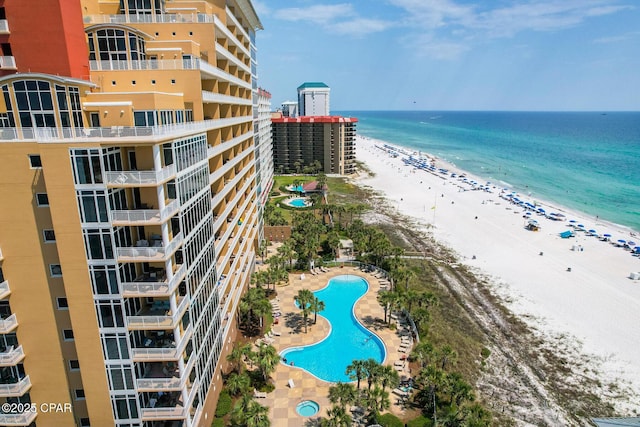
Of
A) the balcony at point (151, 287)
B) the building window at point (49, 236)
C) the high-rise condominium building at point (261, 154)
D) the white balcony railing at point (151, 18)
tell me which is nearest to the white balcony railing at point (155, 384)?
the balcony at point (151, 287)

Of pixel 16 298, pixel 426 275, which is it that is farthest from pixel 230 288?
pixel 426 275

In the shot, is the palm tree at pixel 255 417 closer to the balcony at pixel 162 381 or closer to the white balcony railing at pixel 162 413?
the white balcony railing at pixel 162 413

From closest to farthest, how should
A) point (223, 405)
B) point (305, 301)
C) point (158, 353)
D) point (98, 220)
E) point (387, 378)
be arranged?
1. point (98, 220)
2. point (158, 353)
3. point (223, 405)
4. point (387, 378)
5. point (305, 301)

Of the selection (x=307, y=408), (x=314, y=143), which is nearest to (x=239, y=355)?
(x=307, y=408)

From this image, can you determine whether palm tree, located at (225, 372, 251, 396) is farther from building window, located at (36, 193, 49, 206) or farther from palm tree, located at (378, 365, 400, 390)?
building window, located at (36, 193, 49, 206)

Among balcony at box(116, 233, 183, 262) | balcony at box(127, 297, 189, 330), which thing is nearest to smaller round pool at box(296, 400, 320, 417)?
balcony at box(127, 297, 189, 330)

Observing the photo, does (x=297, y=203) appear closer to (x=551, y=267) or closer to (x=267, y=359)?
(x=551, y=267)
